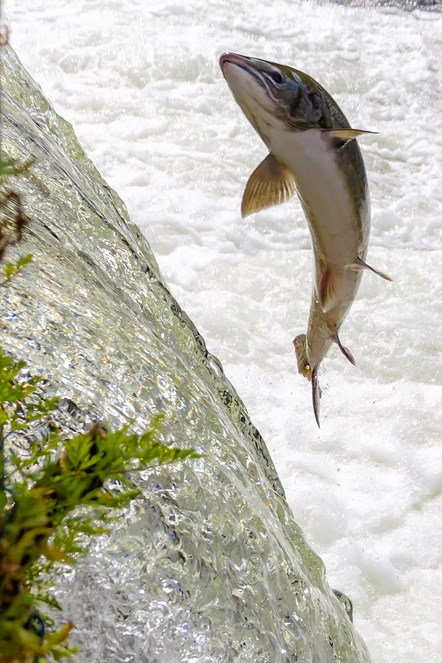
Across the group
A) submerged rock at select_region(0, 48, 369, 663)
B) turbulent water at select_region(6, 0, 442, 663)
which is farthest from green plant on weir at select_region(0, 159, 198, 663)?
turbulent water at select_region(6, 0, 442, 663)

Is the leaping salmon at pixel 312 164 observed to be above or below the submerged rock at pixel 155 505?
above

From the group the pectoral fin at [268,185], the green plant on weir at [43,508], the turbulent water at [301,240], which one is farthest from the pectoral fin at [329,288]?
the turbulent water at [301,240]

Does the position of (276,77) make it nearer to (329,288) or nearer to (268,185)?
(268,185)

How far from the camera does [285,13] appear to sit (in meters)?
9.81

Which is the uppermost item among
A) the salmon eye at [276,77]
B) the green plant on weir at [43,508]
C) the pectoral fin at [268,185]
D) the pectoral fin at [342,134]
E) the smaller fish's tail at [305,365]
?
the green plant on weir at [43,508]

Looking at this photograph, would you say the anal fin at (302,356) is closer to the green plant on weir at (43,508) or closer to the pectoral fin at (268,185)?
the pectoral fin at (268,185)

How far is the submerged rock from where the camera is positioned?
55.9 inches

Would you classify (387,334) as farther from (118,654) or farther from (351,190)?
(118,654)

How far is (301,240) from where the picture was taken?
217 inches

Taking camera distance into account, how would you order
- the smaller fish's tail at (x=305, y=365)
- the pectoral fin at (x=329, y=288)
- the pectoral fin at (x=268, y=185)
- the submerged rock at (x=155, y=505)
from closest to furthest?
the submerged rock at (x=155, y=505), the pectoral fin at (x=268, y=185), the pectoral fin at (x=329, y=288), the smaller fish's tail at (x=305, y=365)

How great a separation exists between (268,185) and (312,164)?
0.11 m

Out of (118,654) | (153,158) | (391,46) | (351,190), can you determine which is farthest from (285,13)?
(118,654)

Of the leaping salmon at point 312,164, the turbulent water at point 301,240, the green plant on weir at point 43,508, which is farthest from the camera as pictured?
the turbulent water at point 301,240

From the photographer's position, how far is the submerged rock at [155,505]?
1.42 meters
